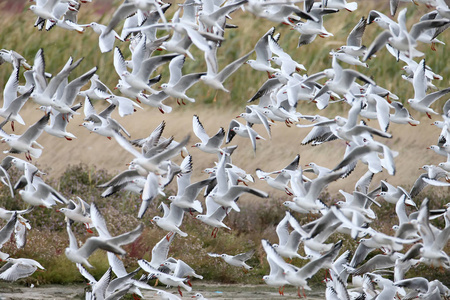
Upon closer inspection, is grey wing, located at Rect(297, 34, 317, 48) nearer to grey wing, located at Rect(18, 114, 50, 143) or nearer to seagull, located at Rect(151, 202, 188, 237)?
seagull, located at Rect(151, 202, 188, 237)

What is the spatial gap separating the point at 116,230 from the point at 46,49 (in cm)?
833

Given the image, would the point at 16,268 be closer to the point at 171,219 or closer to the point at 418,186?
the point at 171,219

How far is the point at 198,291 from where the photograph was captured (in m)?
12.5

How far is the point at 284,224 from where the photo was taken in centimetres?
987

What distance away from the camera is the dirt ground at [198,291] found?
38.5 feet

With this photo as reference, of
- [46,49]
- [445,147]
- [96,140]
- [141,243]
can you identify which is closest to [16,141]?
[141,243]

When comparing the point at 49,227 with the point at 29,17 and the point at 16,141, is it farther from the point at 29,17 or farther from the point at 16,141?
the point at 29,17

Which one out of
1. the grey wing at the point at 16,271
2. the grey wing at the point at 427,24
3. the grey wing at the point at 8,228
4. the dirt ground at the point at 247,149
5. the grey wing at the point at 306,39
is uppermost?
the grey wing at the point at 427,24

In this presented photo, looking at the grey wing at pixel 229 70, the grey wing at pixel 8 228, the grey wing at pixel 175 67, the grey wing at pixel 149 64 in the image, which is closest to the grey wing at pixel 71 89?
the grey wing at pixel 149 64

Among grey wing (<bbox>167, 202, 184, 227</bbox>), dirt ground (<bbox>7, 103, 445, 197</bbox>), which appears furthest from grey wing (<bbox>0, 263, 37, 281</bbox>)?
dirt ground (<bbox>7, 103, 445, 197</bbox>)

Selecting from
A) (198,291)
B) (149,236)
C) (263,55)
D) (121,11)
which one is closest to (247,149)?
(149,236)

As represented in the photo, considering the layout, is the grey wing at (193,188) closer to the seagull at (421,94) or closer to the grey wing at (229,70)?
the grey wing at (229,70)

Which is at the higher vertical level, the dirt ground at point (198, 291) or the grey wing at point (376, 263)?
the grey wing at point (376, 263)

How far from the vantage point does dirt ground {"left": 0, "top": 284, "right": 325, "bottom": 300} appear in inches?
462
